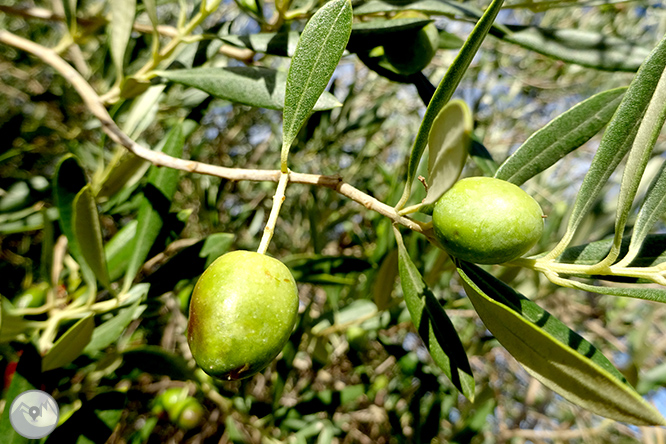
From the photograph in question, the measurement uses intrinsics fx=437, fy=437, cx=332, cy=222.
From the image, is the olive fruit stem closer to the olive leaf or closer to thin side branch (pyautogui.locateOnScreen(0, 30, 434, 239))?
thin side branch (pyautogui.locateOnScreen(0, 30, 434, 239))

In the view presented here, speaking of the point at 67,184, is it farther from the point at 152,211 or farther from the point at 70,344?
the point at 70,344

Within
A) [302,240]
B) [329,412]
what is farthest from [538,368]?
[302,240]

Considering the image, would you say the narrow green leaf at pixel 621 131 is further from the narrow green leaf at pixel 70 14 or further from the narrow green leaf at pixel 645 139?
the narrow green leaf at pixel 70 14

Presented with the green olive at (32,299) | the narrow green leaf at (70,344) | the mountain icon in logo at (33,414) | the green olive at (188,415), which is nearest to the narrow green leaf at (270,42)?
the narrow green leaf at (70,344)

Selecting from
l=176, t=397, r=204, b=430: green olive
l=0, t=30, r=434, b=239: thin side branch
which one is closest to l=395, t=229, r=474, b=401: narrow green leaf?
l=0, t=30, r=434, b=239: thin side branch

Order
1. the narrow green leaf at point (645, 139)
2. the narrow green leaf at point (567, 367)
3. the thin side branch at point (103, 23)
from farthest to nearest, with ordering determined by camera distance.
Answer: the thin side branch at point (103, 23) → the narrow green leaf at point (645, 139) → the narrow green leaf at point (567, 367)

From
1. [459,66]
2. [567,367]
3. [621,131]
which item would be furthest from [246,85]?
[567,367]
